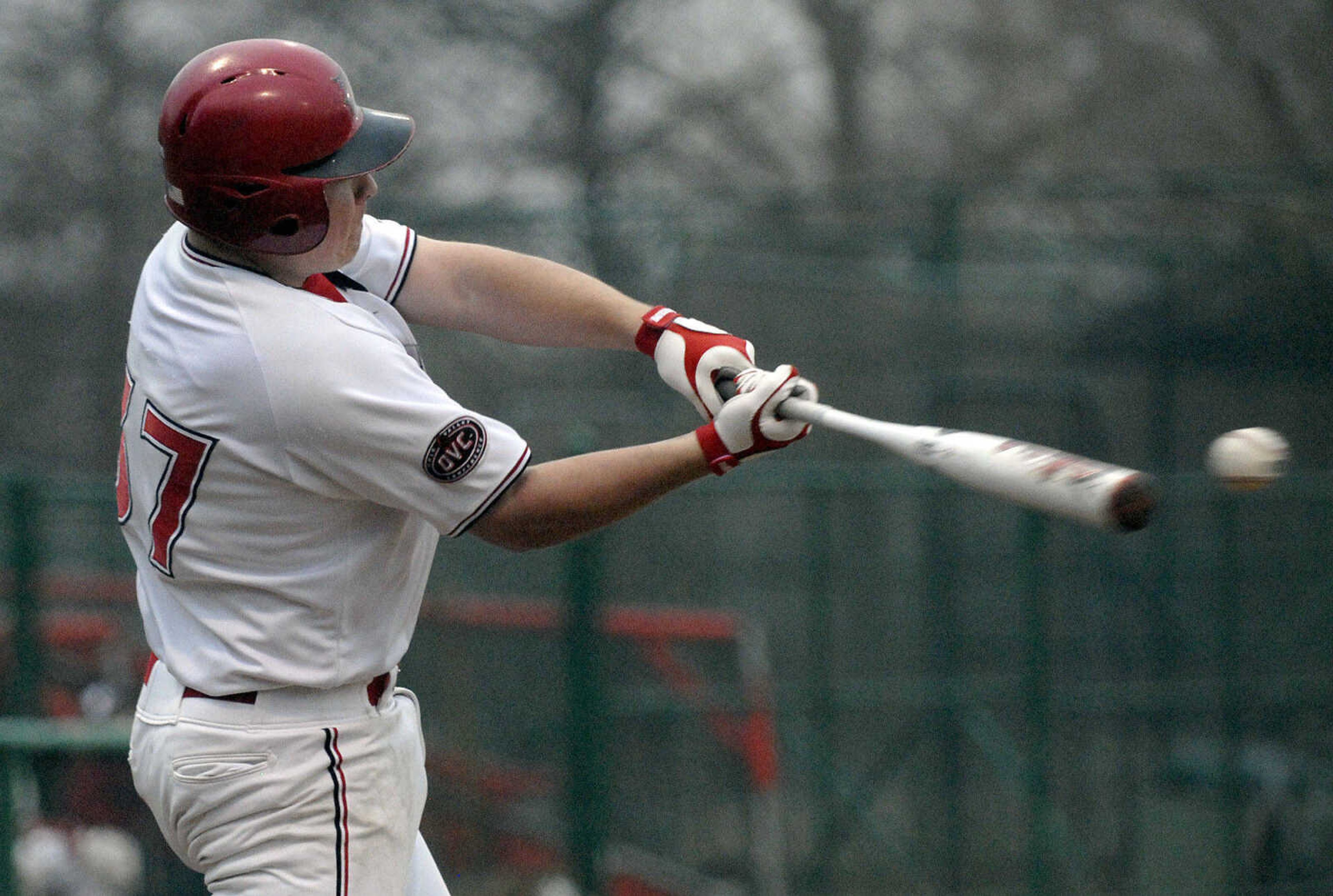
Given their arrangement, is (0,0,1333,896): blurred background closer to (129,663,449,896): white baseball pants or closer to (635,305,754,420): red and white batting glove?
(129,663,449,896): white baseball pants

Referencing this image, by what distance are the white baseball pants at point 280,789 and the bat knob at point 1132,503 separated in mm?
1272

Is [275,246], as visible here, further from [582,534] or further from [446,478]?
[582,534]

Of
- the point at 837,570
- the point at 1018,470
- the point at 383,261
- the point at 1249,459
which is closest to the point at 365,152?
the point at 383,261

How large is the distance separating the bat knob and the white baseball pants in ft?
4.17

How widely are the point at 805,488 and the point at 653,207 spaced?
2.20 m

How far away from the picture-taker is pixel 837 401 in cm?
717

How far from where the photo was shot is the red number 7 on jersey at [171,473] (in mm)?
2504

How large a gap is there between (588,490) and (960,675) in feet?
13.8

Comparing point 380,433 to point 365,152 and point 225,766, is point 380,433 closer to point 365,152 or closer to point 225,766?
point 365,152

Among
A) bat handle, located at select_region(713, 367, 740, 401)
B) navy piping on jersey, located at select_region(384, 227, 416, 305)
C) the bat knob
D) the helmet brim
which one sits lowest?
the bat knob

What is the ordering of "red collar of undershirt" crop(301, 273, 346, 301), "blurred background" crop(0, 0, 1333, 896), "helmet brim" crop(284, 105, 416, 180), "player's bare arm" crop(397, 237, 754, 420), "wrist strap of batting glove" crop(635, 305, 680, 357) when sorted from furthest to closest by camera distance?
"blurred background" crop(0, 0, 1333, 896) → "player's bare arm" crop(397, 237, 754, 420) → "wrist strap of batting glove" crop(635, 305, 680, 357) → "red collar of undershirt" crop(301, 273, 346, 301) → "helmet brim" crop(284, 105, 416, 180)

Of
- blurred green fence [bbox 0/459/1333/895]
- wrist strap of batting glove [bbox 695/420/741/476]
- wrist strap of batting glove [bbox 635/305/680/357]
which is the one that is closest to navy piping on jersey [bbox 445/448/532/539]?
wrist strap of batting glove [bbox 695/420/741/476]

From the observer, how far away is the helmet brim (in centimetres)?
255

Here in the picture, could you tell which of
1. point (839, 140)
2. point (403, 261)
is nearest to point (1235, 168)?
point (839, 140)
